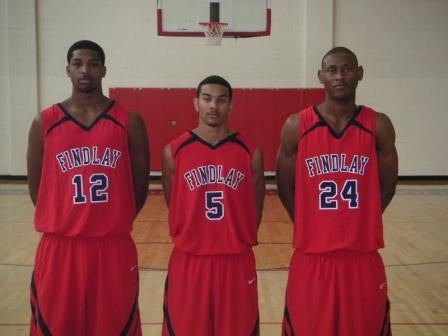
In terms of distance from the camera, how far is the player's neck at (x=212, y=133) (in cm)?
283

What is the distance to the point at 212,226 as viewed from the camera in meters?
2.74

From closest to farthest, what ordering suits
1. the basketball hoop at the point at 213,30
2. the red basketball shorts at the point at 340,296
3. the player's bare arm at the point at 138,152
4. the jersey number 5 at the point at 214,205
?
the red basketball shorts at the point at 340,296, the jersey number 5 at the point at 214,205, the player's bare arm at the point at 138,152, the basketball hoop at the point at 213,30

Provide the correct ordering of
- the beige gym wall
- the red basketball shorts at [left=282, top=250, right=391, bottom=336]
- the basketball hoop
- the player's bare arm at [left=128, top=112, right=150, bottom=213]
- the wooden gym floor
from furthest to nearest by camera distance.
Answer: the beige gym wall → the basketball hoop → the wooden gym floor → the player's bare arm at [left=128, top=112, right=150, bottom=213] → the red basketball shorts at [left=282, top=250, right=391, bottom=336]

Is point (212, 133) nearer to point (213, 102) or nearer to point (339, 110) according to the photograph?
point (213, 102)

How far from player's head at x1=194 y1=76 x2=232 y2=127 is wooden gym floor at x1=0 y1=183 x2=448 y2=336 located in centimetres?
185

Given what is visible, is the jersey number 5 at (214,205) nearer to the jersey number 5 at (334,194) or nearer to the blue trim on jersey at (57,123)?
the jersey number 5 at (334,194)

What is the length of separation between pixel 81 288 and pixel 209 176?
2.65 ft

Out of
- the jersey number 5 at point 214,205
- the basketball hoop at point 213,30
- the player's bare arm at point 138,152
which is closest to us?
the jersey number 5 at point 214,205

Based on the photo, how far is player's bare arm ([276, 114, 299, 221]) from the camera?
110 inches

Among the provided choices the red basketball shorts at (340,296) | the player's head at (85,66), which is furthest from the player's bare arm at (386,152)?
the player's head at (85,66)

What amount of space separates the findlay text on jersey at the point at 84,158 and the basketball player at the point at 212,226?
29 centimetres

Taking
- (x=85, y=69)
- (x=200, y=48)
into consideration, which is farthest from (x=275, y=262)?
Result: (x=200, y=48)

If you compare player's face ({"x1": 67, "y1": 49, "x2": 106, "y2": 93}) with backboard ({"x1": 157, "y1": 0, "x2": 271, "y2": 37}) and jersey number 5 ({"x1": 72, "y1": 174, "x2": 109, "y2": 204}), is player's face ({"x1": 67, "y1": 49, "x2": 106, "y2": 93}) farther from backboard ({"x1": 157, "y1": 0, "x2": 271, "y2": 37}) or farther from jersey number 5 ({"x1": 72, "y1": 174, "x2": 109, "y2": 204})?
backboard ({"x1": 157, "y1": 0, "x2": 271, "y2": 37})

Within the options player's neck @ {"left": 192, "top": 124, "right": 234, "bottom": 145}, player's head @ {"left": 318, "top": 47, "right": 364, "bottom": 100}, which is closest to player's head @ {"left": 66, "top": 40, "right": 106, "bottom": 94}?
player's neck @ {"left": 192, "top": 124, "right": 234, "bottom": 145}
